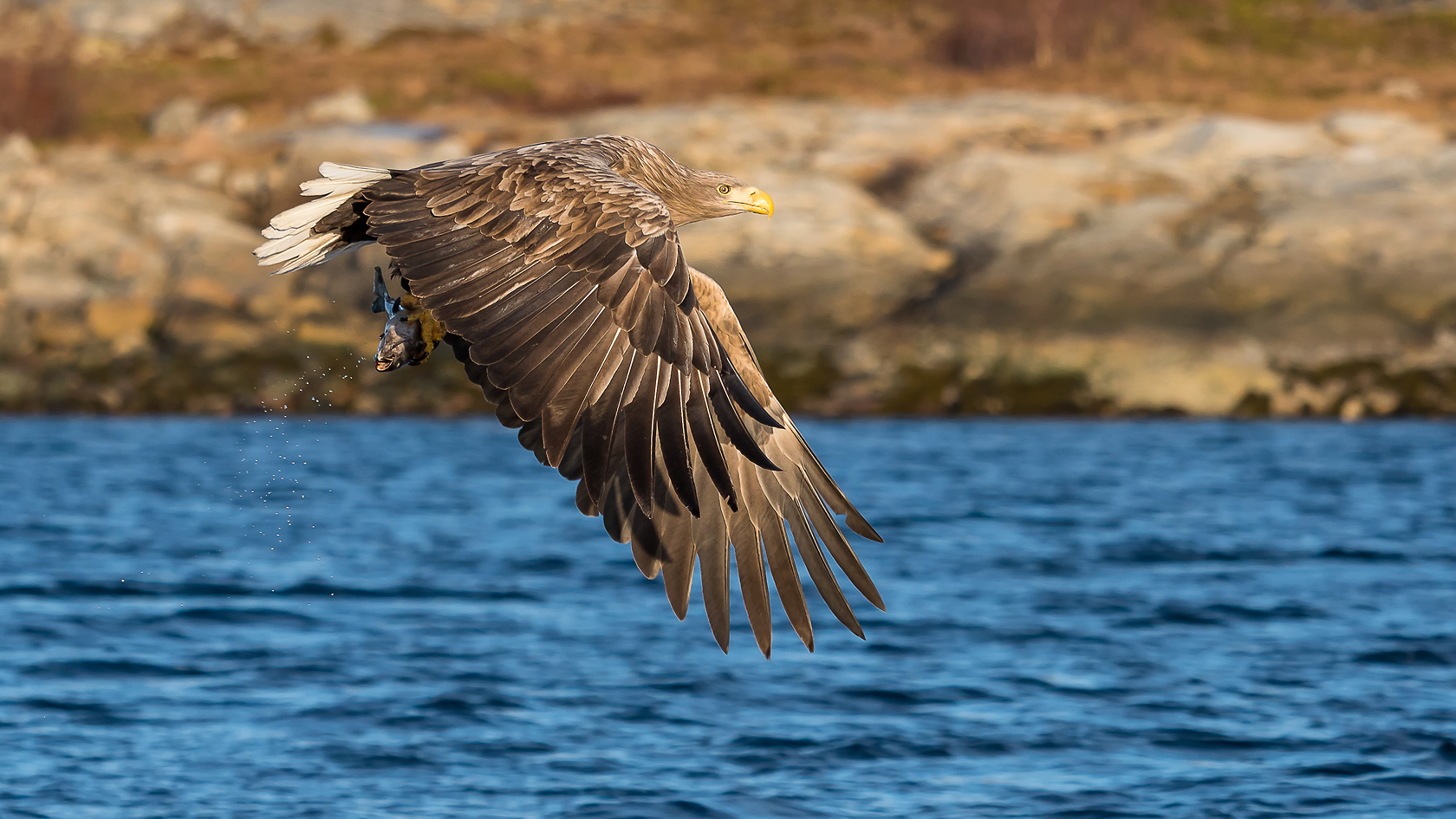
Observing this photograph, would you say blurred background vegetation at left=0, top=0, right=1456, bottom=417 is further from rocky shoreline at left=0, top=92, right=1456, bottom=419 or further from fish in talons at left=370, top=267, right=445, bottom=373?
fish in talons at left=370, top=267, right=445, bottom=373

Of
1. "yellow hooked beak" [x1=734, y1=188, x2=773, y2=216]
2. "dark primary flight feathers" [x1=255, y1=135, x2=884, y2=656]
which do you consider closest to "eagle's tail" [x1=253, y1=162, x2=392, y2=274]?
"dark primary flight feathers" [x1=255, y1=135, x2=884, y2=656]

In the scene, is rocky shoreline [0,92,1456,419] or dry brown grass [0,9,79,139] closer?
rocky shoreline [0,92,1456,419]

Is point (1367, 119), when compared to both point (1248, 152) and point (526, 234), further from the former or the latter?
point (526, 234)

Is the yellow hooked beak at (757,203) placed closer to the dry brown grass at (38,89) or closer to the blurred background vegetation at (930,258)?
the blurred background vegetation at (930,258)

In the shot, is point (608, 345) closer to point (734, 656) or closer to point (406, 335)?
point (406, 335)

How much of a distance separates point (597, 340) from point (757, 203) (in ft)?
6.55

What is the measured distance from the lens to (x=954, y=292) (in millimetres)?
21125

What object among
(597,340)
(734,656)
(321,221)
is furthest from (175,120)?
(597,340)

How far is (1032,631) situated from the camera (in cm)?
1186

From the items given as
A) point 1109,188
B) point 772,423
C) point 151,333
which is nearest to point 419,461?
point 151,333

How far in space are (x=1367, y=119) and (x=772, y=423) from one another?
826 inches

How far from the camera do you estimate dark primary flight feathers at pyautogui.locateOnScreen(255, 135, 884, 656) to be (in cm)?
497

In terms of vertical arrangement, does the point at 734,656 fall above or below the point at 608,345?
below

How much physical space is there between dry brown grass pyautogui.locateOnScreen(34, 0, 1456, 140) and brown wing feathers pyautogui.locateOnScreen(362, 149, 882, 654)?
70.6 feet
